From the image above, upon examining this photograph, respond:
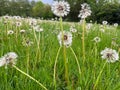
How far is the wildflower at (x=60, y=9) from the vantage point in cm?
255

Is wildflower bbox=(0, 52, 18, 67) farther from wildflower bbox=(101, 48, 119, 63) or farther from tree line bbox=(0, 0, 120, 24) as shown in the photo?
tree line bbox=(0, 0, 120, 24)

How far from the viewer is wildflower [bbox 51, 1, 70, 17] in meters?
2.55

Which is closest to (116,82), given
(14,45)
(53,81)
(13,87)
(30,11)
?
(53,81)

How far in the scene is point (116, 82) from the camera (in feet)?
10.0

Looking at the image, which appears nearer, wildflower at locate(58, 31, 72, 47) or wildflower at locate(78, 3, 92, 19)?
wildflower at locate(58, 31, 72, 47)

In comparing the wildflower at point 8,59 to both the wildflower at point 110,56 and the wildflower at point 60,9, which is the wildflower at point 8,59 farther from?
the wildflower at point 110,56

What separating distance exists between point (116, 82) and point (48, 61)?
0.78 meters

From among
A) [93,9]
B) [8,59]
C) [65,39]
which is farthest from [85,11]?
[93,9]

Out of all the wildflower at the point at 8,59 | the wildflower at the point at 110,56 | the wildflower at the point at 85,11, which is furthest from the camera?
the wildflower at the point at 85,11

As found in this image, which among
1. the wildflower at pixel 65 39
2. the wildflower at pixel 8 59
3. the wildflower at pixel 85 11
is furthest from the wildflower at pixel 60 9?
the wildflower at pixel 8 59

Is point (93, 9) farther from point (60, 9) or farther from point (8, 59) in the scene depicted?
point (8, 59)

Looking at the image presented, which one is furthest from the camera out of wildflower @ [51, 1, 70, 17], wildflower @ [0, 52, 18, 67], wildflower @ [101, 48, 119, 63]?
wildflower @ [101, 48, 119, 63]

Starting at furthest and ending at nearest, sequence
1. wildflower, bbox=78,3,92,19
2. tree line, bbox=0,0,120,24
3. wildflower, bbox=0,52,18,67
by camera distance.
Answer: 1. tree line, bbox=0,0,120,24
2. wildflower, bbox=78,3,92,19
3. wildflower, bbox=0,52,18,67

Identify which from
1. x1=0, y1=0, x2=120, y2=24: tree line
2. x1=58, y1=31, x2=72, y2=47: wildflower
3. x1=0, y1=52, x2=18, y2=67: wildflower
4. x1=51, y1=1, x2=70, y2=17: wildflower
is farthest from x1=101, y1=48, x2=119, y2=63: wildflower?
x1=0, y1=0, x2=120, y2=24: tree line
